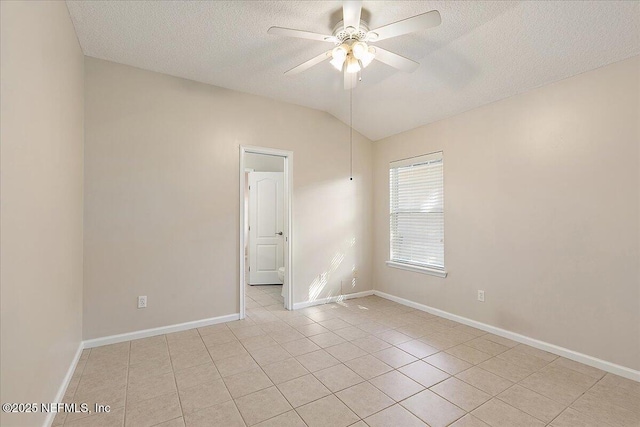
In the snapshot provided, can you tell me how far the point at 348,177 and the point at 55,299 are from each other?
3.54 m

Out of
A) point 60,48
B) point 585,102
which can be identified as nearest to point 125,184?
point 60,48

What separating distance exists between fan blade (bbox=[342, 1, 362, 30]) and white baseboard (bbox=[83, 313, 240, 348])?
319cm

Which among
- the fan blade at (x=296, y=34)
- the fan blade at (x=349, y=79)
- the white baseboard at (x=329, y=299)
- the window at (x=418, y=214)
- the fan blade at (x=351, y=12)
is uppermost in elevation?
the fan blade at (x=351, y=12)

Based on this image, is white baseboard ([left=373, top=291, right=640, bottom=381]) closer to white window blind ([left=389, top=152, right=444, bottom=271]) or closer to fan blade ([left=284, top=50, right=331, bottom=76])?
white window blind ([left=389, top=152, right=444, bottom=271])

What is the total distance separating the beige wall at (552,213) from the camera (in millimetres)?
2332

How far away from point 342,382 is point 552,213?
94.1 inches

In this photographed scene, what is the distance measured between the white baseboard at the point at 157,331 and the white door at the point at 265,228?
1.86 metres

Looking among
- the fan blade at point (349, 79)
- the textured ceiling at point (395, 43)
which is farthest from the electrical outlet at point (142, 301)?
the fan blade at point (349, 79)

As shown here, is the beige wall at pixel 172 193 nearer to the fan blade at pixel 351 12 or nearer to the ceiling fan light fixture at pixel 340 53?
the ceiling fan light fixture at pixel 340 53

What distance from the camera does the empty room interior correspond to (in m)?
1.83

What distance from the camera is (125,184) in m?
2.98

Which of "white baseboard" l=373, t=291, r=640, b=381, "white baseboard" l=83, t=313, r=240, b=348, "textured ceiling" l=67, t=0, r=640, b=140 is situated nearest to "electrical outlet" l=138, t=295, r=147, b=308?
"white baseboard" l=83, t=313, r=240, b=348

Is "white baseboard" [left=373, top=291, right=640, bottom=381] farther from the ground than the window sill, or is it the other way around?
the window sill

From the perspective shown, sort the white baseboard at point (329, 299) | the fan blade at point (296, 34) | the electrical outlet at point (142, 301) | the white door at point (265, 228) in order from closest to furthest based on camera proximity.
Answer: the fan blade at point (296, 34), the electrical outlet at point (142, 301), the white baseboard at point (329, 299), the white door at point (265, 228)
